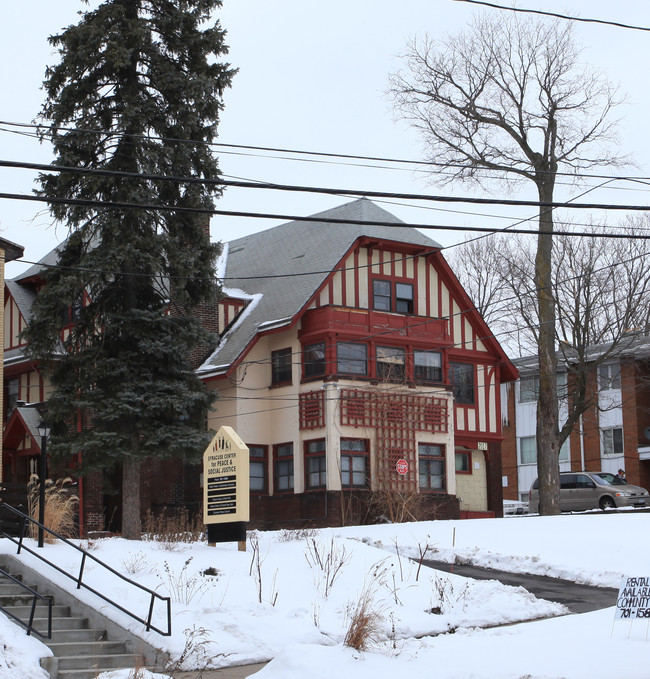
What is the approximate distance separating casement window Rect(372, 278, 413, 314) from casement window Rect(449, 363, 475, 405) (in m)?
3.52

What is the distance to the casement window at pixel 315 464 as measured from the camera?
3662cm

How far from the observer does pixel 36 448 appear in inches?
1387

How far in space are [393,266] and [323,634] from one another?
25.0m

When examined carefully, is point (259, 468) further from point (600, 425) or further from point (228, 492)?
point (600, 425)

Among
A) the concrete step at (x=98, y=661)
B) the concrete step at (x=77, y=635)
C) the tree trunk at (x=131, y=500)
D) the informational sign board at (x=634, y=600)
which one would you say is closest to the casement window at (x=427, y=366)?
the tree trunk at (x=131, y=500)

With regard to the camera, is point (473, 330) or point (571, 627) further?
point (473, 330)

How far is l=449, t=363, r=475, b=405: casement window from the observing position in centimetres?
4172

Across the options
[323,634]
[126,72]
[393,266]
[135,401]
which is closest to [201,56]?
[126,72]

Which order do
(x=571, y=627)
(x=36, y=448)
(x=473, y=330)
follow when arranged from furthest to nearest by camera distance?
1. (x=473, y=330)
2. (x=36, y=448)
3. (x=571, y=627)

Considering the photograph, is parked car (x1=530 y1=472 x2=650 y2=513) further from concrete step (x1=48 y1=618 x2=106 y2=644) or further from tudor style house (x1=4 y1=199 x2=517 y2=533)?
concrete step (x1=48 y1=618 x2=106 y2=644)

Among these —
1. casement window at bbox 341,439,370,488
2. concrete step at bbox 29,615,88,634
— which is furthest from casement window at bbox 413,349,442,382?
concrete step at bbox 29,615,88,634

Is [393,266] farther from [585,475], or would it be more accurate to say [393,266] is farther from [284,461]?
[585,475]

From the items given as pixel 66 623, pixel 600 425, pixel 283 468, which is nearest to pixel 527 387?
pixel 600 425

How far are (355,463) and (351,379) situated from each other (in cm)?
293
